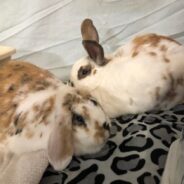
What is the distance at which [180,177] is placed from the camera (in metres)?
0.64

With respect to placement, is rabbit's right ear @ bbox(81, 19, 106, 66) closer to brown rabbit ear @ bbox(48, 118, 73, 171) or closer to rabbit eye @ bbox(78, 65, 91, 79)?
rabbit eye @ bbox(78, 65, 91, 79)

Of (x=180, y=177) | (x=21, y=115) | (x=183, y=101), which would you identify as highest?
(x=21, y=115)

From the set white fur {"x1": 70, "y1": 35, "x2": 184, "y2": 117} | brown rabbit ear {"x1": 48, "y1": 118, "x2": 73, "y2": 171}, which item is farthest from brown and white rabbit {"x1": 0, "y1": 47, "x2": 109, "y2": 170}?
white fur {"x1": 70, "y1": 35, "x2": 184, "y2": 117}

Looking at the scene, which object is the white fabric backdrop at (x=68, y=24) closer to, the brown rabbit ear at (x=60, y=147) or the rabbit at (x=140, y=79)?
the rabbit at (x=140, y=79)

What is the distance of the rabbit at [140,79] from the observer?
3.17 ft

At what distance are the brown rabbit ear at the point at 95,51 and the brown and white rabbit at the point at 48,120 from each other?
0.20 meters

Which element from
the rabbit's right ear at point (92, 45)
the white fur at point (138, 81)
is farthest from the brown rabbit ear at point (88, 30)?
the white fur at point (138, 81)

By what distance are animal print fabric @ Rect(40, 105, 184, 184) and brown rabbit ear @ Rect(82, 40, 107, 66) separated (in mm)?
205

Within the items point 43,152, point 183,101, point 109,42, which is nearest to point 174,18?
point 109,42

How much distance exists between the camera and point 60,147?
751mm

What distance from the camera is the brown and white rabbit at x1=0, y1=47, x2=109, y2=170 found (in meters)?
0.75

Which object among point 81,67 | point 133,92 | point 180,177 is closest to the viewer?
point 180,177

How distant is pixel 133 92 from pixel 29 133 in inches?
12.9

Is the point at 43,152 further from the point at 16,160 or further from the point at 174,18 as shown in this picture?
the point at 174,18
